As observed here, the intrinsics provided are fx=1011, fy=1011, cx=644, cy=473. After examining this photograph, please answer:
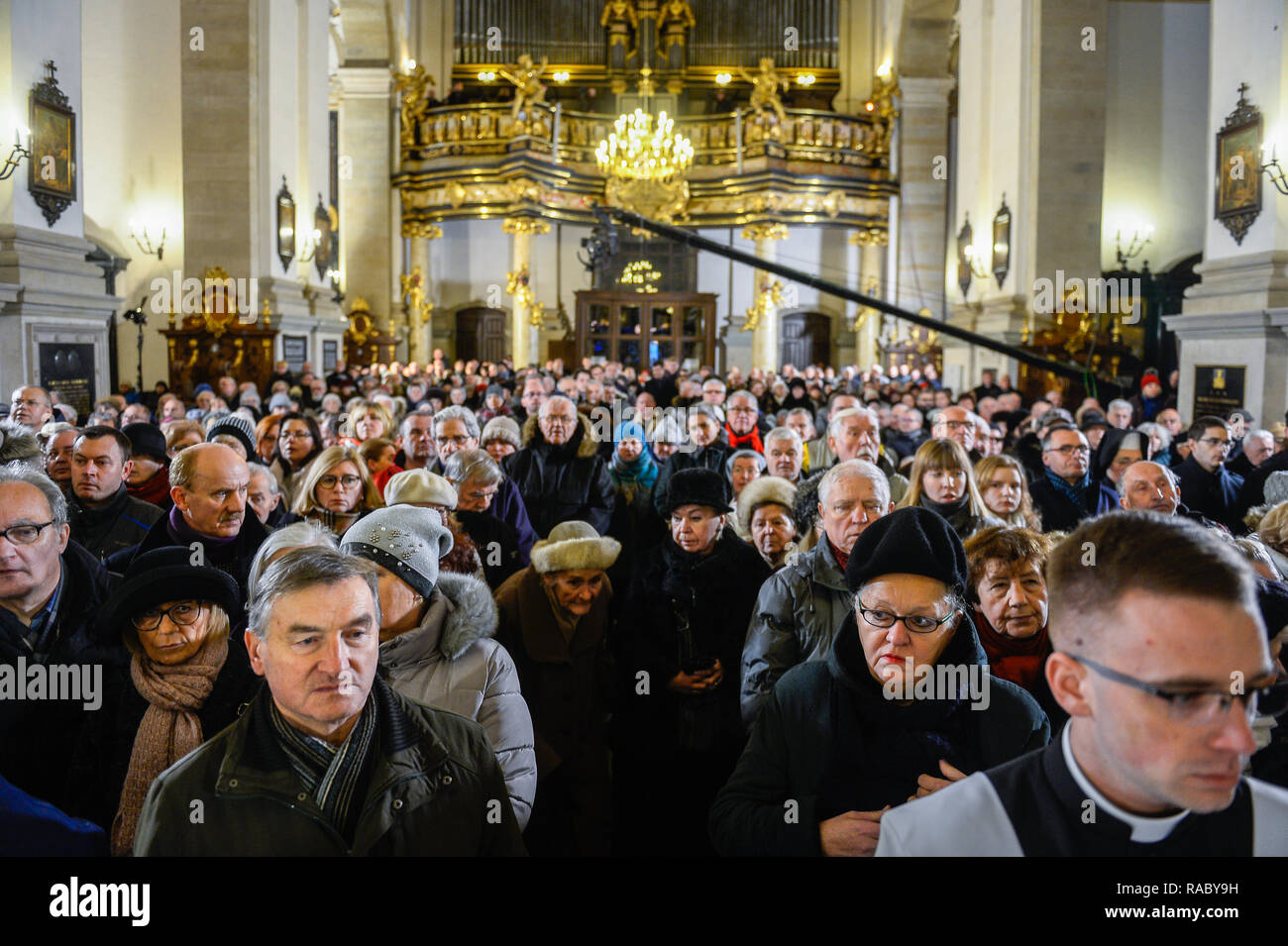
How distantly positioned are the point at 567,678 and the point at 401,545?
1.05m

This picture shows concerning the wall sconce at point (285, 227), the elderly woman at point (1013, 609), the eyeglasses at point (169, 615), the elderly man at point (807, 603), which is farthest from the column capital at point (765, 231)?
the eyeglasses at point (169, 615)

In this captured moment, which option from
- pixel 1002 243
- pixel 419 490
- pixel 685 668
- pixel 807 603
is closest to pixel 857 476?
pixel 807 603

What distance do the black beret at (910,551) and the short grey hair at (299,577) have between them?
1.21 meters

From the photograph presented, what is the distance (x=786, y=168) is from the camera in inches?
981

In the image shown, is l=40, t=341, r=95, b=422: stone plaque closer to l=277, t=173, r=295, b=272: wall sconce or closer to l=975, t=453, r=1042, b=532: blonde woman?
l=277, t=173, r=295, b=272: wall sconce

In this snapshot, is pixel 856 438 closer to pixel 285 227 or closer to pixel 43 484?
pixel 43 484

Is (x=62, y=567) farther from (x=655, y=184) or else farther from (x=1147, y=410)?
(x=655, y=184)

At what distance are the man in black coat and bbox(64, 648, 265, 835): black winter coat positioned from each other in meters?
5.80

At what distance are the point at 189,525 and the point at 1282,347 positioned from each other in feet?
30.8

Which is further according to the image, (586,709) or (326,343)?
(326,343)

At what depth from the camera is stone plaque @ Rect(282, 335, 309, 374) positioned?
1442 cm

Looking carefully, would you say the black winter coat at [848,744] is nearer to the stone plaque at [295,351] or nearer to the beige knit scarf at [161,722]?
the beige knit scarf at [161,722]

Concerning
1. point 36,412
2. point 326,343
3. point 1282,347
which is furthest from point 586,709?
point 326,343

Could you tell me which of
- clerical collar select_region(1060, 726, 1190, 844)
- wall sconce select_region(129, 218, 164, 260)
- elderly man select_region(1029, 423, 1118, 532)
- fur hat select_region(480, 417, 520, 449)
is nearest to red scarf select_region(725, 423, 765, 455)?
fur hat select_region(480, 417, 520, 449)
